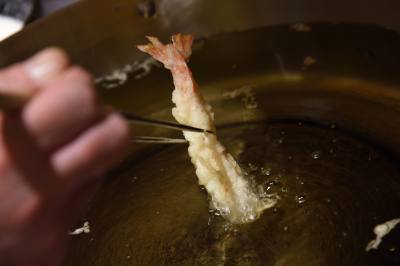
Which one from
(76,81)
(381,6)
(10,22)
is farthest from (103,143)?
(10,22)

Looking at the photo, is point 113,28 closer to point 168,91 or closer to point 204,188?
point 168,91

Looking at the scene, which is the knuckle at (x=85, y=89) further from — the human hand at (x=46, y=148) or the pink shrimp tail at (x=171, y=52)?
the pink shrimp tail at (x=171, y=52)

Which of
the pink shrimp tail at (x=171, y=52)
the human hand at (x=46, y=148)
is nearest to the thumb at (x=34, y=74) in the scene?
the human hand at (x=46, y=148)

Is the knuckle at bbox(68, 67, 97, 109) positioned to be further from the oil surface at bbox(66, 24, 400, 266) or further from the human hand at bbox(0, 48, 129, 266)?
the oil surface at bbox(66, 24, 400, 266)

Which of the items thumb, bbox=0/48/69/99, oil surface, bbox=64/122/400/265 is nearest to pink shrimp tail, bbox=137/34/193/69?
oil surface, bbox=64/122/400/265

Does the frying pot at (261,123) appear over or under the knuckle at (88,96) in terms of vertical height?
under
